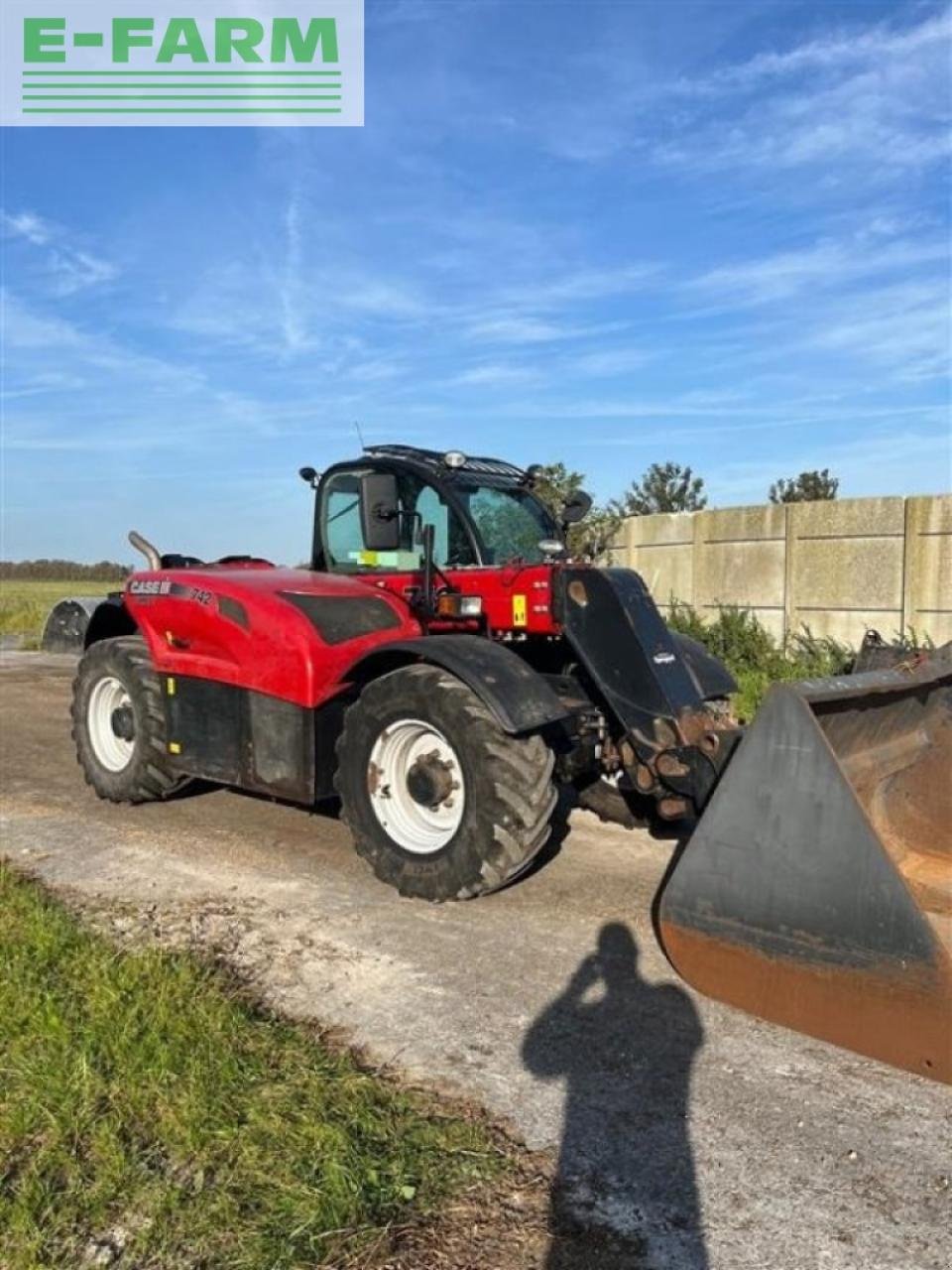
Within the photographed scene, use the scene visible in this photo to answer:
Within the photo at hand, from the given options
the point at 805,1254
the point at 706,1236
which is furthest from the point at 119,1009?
the point at 805,1254

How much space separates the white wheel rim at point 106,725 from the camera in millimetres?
7145

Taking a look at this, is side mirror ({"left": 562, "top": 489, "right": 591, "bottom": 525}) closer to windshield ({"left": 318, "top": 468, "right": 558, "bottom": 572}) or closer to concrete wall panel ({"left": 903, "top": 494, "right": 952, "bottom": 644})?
windshield ({"left": 318, "top": 468, "right": 558, "bottom": 572})

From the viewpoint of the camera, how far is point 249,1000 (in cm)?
383

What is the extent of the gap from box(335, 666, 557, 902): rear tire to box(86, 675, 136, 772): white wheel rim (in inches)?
97.6

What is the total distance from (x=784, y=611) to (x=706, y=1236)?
10173 mm

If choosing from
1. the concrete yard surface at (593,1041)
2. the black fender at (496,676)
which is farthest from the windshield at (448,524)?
the concrete yard surface at (593,1041)

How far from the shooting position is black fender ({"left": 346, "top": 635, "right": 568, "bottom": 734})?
15.1ft

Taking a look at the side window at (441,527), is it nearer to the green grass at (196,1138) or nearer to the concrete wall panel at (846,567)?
the green grass at (196,1138)

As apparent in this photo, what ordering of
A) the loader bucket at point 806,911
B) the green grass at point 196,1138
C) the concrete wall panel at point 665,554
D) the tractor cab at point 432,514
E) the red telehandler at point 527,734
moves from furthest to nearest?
the concrete wall panel at point 665,554, the tractor cab at point 432,514, the red telehandler at point 527,734, the loader bucket at point 806,911, the green grass at point 196,1138

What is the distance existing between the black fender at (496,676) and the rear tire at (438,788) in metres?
0.11

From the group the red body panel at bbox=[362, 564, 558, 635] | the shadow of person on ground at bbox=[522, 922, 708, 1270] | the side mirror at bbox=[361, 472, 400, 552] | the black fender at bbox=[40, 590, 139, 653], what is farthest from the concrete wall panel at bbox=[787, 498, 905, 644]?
the shadow of person on ground at bbox=[522, 922, 708, 1270]

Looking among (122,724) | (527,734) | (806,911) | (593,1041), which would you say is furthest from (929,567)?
(593,1041)

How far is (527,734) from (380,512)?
1555mm

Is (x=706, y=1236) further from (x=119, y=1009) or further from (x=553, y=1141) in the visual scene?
(x=119, y=1009)
